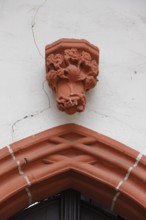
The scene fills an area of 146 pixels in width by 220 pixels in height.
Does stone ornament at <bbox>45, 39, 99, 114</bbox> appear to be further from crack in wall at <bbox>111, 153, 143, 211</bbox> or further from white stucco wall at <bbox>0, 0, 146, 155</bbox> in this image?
crack in wall at <bbox>111, 153, 143, 211</bbox>

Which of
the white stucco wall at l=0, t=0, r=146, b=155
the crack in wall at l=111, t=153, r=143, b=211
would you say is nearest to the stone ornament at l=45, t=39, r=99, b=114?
the white stucco wall at l=0, t=0, r=146, b=155

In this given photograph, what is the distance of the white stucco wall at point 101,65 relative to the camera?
130 inches

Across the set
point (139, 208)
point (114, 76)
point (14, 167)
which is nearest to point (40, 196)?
point (14, 167)

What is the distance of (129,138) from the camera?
3.27 metres

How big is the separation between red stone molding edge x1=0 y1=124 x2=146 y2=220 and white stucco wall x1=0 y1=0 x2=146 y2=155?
0.06 metres

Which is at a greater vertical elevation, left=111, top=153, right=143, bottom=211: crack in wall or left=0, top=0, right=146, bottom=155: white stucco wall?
left=0, top=0, right=146, bottom=155: white stucco wall

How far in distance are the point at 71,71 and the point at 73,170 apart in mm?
421

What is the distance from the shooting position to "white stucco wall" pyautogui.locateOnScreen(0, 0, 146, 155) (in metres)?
3.30

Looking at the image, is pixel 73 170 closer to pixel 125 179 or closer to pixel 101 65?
pixel 125 179

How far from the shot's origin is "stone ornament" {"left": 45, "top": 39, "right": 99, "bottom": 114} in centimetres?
320

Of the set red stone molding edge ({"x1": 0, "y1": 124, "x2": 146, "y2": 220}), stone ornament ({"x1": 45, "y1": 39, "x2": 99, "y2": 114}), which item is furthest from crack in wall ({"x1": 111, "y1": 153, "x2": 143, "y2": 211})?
stone ornament ({"x1": 45, "y1": 39, "x2": 99, "y2": 114})

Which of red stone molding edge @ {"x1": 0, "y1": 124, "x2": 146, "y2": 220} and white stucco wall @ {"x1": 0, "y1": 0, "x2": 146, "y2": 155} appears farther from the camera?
white stucco wall @ {"x1": 0, "y1": 0, "x2": 146, "y2": 155}

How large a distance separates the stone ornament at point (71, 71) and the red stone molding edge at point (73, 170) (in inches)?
5.6

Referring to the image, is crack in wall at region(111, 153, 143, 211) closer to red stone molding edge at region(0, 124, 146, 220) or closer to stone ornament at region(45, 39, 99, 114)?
red stone molding edge at region(0, 124, 146, 220)
